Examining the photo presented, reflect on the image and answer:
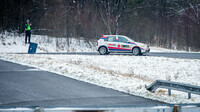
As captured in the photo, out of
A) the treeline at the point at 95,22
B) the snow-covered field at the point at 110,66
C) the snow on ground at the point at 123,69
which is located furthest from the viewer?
the treeline at the point at 95,22

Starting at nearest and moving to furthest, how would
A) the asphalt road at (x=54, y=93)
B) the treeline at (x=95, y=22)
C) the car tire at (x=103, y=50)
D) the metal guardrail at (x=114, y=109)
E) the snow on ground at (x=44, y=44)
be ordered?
the metal guardrail at (x=114, y=109) → the asphalt road at (x=54, y=93) → the car tire at (x=103, y=50) → the snow on ground at (x=44, y=44) → the treeline at (x=95, y=22)

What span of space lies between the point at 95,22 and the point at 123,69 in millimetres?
17419

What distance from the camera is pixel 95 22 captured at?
35.6 meters

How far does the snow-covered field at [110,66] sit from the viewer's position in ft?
35.3

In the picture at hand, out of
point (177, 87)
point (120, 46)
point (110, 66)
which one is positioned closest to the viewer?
point (177, 87)

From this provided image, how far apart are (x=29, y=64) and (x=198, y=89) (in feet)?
33.5

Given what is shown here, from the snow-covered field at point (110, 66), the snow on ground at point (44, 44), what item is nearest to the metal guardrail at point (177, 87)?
the snow-covered field at point (110, 66)

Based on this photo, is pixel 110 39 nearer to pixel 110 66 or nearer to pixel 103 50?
pixel 103 50

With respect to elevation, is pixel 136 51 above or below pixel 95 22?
below

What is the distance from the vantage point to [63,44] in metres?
32.6

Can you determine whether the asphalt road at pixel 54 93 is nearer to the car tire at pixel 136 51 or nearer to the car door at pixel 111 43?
the car door at pixel 111 43

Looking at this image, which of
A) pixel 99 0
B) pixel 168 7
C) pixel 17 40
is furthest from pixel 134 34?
pixel 17 40

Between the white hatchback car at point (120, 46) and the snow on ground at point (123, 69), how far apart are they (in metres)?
1.25

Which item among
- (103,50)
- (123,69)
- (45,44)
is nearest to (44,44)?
(45,44)
